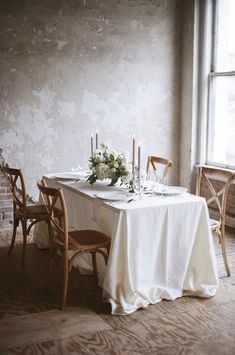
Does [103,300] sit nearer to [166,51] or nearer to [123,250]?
[123,250]

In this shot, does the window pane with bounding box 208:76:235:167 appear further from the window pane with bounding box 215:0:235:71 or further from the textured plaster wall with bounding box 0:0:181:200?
the textured plaster wall with bounding box 0:0:181:200

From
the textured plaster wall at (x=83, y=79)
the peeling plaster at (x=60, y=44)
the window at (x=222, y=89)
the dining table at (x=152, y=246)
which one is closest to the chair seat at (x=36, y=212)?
the dining table at (x=152, y=246)

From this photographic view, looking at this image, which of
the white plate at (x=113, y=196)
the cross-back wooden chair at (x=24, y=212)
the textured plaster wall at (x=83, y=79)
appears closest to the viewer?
the white plate at (x=113, y=196)

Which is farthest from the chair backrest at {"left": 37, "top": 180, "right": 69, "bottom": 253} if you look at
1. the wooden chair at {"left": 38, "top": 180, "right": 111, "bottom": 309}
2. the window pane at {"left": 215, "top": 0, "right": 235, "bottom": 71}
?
the window pane at {"left": 215, "top": 0, "right": 235, "bottom": 71}

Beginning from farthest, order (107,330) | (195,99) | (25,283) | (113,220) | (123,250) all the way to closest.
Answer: (195,99) < (25,283) < (113,220) < (123,250) < (107,330)

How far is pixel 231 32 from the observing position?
5.70 m

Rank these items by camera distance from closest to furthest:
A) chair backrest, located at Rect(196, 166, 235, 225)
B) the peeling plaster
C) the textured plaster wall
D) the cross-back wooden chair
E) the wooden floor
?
1. the wooden floor
2. chair backrest, located at Rect(196, 166, 235, 225)
3. the cross-back wooden chair
4. the textured plaster wall
5. the peeling plaster

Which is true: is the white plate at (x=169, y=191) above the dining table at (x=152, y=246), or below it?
above

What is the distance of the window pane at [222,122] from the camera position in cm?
574

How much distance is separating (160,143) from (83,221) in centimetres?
239

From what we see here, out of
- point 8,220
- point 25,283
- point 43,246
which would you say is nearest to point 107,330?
point 25,283

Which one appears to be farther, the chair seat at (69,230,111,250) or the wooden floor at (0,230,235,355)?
the chair seat at (69,230,111,250)

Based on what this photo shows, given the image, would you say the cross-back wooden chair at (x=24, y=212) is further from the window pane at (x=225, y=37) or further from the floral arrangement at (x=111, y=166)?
the window pane at (x=225, y=37)

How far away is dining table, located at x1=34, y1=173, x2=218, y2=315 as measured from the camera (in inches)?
134
